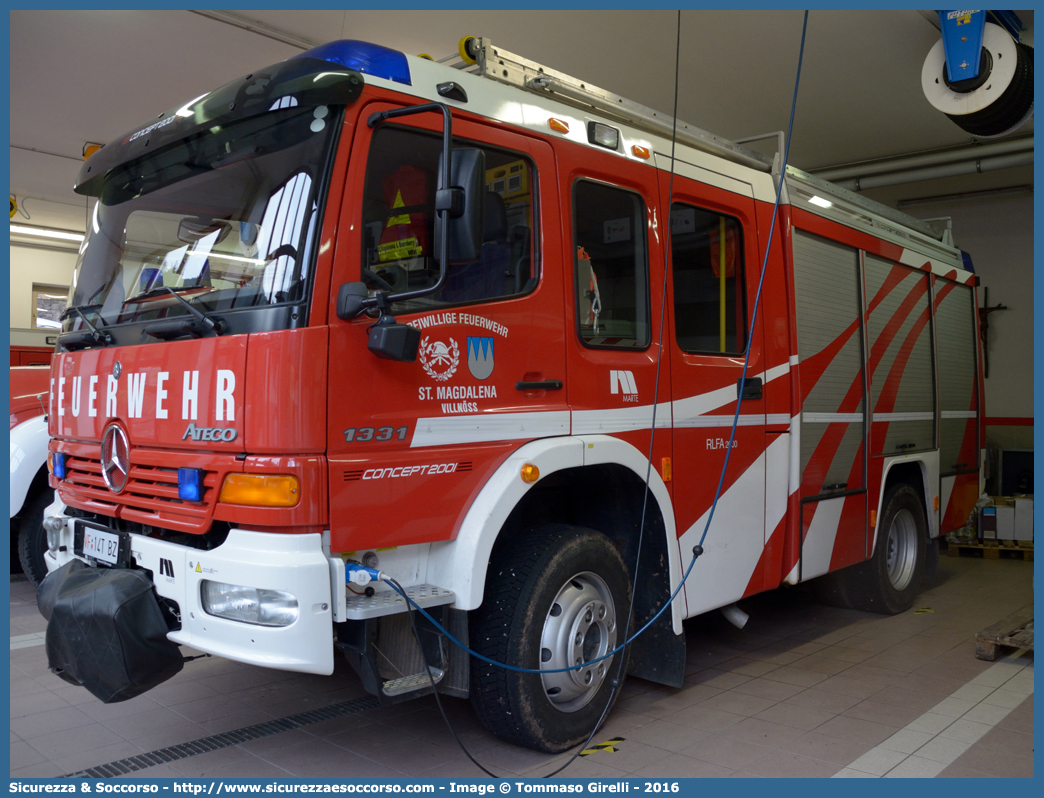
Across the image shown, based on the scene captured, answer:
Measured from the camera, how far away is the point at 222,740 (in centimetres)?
389

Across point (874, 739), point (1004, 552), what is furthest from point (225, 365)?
point (1004, 552)

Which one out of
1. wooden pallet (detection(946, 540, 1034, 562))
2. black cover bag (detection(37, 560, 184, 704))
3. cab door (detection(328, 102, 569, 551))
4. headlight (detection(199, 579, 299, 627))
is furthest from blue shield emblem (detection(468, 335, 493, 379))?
wooden pallet (detection(946, 540, 1034, 562))

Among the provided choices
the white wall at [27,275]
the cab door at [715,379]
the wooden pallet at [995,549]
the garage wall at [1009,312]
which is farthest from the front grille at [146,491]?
the white wall at [27,275]

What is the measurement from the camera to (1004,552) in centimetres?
912

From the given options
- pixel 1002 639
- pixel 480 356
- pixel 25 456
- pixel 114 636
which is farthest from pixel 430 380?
pixel 25 456

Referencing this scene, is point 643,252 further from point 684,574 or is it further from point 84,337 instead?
point 84,337

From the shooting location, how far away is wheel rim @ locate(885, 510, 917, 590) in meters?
6.60

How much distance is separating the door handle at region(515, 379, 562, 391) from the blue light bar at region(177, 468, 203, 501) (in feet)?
4.21

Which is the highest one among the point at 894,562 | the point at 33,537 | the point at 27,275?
the point at 27,275

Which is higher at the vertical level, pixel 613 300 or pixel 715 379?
pixel 613 300

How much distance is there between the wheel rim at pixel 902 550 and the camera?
660 centimetres

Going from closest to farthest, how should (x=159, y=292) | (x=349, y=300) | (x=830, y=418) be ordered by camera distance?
(x=349, y=300)
(x=159, y=292)
(x=830, y=418)

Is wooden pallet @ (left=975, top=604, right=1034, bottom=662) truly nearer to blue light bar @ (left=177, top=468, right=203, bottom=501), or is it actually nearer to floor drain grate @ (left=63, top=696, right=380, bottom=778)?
floor drain grate @ (left=63, top=696, right=380, bottom=778)

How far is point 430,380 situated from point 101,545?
159 centimetres
